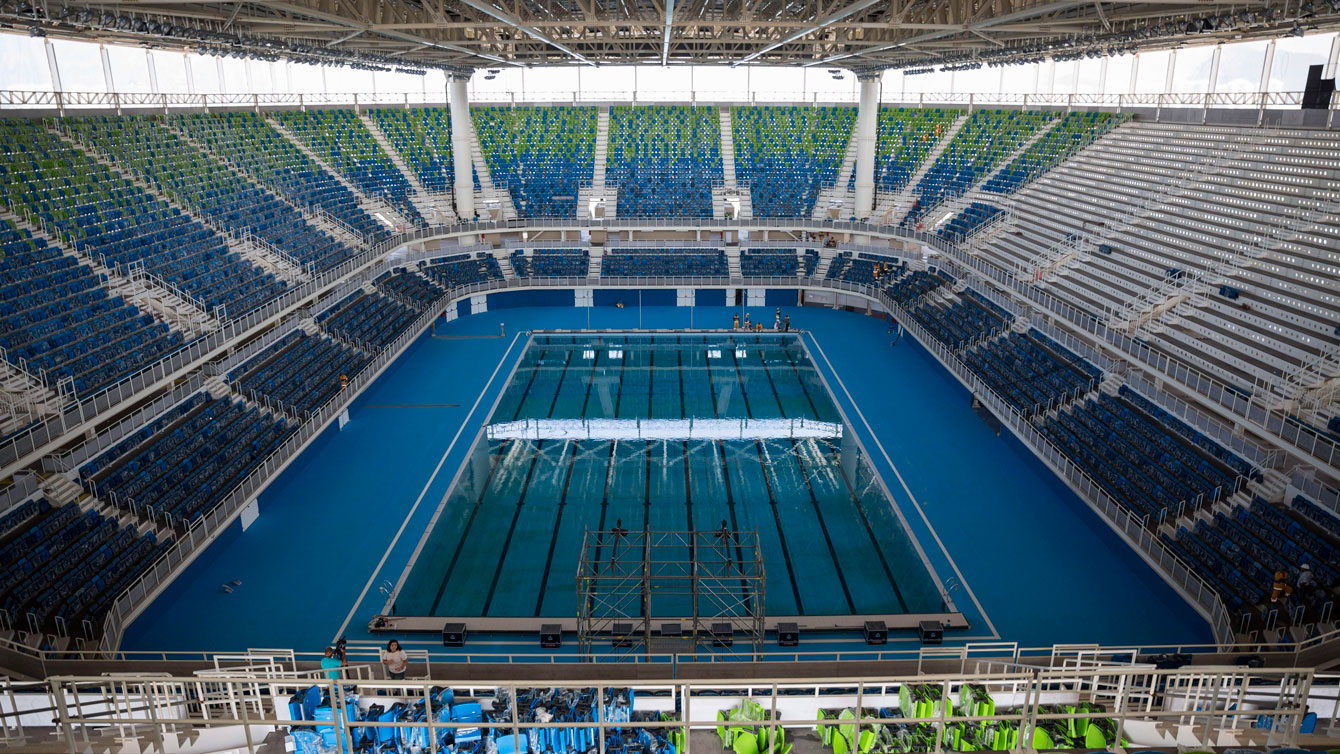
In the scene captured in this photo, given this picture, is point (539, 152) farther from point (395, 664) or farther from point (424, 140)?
point (395, 664)

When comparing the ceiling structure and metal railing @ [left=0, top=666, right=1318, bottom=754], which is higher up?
the ceiling structure

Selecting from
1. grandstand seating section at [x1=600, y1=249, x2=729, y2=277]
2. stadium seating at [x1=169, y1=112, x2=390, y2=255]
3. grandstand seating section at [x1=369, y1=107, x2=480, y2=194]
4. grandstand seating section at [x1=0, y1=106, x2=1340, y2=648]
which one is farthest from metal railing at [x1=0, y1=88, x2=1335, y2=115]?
grandstand seating section at [x1=600, y1=249, x2=729, y2=277]

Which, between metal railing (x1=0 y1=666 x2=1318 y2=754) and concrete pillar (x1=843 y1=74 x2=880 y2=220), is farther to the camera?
concrete pillar (x1=843 y1=74 x2=880 y2=220)

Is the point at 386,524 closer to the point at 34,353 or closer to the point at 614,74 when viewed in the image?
the point at 34,353

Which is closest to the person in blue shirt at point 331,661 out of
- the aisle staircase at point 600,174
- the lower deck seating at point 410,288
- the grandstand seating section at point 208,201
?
the grandstand seating section at point 208,201

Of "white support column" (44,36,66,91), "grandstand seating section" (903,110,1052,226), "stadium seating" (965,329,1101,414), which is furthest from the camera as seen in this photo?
"grandstand seating section" (903,110,1052,226)

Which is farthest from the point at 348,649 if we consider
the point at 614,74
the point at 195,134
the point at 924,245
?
the point at 614,74

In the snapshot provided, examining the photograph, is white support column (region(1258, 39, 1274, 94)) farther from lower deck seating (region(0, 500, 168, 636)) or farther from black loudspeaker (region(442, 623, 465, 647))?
lower deck seating (region(0, 500, 168, 636))

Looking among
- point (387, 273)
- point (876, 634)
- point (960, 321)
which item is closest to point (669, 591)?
point (876, 634)

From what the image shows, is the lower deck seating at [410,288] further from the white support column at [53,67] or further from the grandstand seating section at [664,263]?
the white support column at [53,67]
